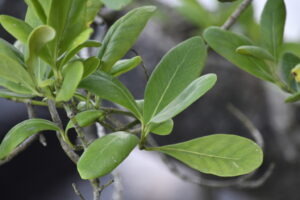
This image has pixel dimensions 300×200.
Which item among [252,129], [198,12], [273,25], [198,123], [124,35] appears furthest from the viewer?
[198,123]

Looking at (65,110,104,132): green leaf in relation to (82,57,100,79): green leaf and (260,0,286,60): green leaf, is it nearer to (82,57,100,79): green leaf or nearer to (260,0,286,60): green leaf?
(82,57,100,79): green leaf

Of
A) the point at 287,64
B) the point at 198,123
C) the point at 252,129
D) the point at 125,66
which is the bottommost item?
the point at 198,123

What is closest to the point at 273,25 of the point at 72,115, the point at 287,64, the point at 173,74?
the point at 287,64

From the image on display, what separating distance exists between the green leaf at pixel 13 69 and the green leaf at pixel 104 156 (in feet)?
0.25

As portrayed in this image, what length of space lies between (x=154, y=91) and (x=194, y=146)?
66 mm

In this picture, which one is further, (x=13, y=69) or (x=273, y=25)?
(x=273, y=25)

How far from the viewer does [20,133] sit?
46 cm

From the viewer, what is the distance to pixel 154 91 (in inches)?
19.2

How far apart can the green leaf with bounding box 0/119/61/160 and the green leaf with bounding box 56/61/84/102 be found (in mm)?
74

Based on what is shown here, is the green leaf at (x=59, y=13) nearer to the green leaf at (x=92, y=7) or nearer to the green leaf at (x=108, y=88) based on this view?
the green leaf at (x=108, y=88)

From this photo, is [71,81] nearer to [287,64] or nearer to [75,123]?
[75,123]

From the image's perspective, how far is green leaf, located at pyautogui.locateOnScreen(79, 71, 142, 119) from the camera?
440 millimetres

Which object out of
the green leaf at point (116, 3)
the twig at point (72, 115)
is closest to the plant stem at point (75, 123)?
the twig at point (72, 115)

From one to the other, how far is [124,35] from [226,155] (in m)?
0.15
